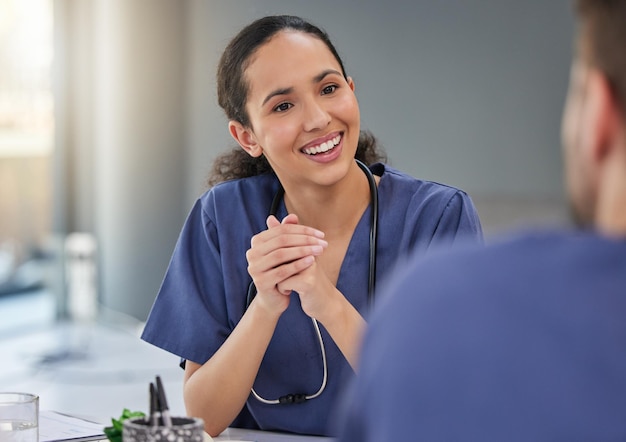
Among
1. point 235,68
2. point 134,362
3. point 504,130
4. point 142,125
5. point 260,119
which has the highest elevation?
point 142,125

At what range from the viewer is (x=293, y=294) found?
5.37 feet

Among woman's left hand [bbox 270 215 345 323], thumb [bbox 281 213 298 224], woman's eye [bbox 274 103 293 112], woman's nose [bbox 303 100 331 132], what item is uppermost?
woman's eye [bbox 274 103 293 112]

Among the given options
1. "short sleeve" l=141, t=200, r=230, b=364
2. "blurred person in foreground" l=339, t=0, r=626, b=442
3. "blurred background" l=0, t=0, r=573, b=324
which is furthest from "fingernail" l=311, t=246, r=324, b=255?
"blurred background" l=0, t=0, r=573, b=324

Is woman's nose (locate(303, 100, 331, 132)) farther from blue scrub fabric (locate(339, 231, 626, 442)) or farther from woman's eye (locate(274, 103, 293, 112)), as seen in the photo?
blue scrub fabric (locate(339, 231, 626, 442))

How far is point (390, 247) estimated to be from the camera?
5.41 feet

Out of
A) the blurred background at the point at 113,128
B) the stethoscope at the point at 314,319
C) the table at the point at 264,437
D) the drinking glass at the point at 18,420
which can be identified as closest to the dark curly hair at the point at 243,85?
the stethoscope at the point at 314,319

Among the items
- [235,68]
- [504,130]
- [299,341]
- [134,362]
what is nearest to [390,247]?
[299,341]

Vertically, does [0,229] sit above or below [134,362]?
above

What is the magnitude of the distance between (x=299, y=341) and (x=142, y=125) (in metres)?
3.60

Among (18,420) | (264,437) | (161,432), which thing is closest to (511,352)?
(161,432)

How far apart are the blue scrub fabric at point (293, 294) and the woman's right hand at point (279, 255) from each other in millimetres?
134

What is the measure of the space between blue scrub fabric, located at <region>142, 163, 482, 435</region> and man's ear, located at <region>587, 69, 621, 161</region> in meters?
1.03

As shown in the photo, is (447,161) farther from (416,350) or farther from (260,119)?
(416,350)

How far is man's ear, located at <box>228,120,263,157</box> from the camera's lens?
172cm
